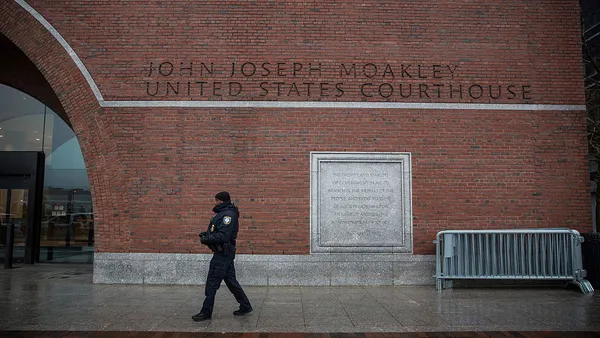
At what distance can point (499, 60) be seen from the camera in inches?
389

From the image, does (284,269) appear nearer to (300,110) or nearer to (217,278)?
(217,278)

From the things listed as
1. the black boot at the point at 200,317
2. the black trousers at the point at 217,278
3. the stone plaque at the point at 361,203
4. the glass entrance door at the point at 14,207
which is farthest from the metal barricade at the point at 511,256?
the glass entrance door at the point at 14,207

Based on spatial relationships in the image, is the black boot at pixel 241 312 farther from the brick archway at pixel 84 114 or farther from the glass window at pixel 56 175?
the glass window at pixel 56 175

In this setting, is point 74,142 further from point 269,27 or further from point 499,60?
point 499,60

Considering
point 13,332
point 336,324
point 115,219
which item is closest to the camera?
point 13,332

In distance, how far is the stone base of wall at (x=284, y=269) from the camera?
9281mm

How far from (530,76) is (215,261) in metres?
7.69

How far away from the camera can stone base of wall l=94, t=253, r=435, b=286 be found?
30.5ft

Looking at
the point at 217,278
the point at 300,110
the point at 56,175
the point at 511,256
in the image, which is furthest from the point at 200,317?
the point at 56,175

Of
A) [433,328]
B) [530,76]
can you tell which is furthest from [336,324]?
[530,76]

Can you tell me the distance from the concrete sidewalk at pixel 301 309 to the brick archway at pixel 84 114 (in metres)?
1.45

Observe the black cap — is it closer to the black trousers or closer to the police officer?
the police officer

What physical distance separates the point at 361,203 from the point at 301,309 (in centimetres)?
304

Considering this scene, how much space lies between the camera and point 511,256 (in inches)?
351
